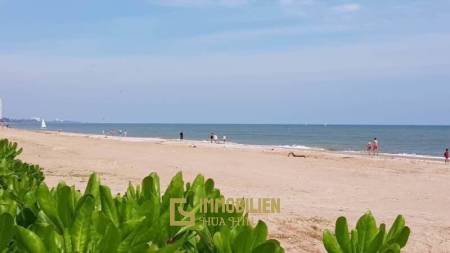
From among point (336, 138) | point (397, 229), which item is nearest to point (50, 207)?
point (397, 229)

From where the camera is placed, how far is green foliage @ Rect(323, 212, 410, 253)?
119 centimetres

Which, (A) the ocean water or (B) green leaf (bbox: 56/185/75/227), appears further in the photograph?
(A) the ocean water

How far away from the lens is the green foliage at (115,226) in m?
0.92

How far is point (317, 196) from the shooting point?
12055 mm

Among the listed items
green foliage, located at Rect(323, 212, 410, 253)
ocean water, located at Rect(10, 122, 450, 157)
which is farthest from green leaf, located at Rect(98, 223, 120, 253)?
ocean water, located at Rect(10, 122, 450, 157)

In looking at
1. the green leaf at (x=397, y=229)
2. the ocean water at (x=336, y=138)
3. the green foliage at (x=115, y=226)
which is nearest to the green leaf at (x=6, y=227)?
the green foliage at (x=115, y=226)

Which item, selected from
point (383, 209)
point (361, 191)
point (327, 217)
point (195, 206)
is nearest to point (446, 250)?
point (327, 217)

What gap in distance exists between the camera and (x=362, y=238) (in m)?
1.23

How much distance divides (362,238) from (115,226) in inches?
23.1

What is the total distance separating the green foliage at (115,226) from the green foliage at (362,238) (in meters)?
0.21

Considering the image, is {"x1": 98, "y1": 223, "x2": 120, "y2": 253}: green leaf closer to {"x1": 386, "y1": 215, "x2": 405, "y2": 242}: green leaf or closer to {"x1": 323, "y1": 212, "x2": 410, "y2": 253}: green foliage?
{"x1": 323, "y1": 212, "x2": 410, "y2": 253}: green foliage

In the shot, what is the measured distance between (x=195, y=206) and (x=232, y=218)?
13 cm

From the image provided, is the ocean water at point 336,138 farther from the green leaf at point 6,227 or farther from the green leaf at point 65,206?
the green leaf at point 6,227

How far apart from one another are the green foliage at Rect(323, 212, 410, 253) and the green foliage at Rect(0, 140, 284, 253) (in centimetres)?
21
